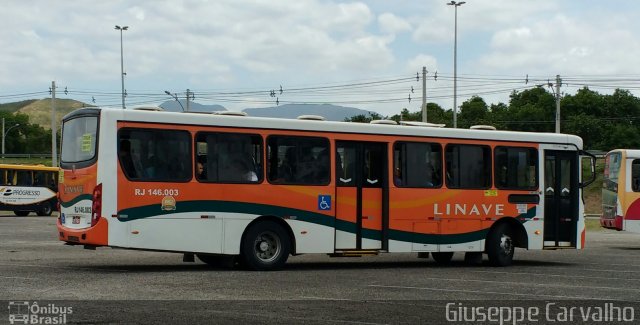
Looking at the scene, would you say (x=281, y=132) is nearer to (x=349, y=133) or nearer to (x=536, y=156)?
(x=349, y=133)

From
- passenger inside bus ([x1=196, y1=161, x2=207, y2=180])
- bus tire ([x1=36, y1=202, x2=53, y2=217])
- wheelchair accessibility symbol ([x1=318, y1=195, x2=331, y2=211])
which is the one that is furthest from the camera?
→ bus tire ([x1=36, y1=202, x2=53, y2=217])

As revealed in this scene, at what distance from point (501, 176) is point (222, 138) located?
660 centimetres

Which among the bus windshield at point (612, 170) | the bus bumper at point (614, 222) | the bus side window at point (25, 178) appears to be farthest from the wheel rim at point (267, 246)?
the bus side window at point (25, 178)

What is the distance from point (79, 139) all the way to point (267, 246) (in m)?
3.95

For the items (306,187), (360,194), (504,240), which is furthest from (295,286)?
(504,240)

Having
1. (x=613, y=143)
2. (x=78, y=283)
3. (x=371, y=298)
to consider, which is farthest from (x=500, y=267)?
(x=613, y=143)

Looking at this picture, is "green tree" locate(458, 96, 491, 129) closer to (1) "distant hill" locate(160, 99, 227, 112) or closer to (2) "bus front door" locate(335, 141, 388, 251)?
(1) "distant hill" locate(160, 99, 227, 112)

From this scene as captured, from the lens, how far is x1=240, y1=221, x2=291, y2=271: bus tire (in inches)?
673

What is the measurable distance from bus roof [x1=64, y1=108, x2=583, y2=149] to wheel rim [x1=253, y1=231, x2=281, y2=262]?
205cm

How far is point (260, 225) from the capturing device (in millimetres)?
17391

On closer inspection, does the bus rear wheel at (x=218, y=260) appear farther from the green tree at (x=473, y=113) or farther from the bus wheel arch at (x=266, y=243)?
the green tree at (x=473, y=113)

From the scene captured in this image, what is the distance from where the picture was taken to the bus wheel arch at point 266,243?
17109 mm

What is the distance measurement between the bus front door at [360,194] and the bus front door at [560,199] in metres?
4.33

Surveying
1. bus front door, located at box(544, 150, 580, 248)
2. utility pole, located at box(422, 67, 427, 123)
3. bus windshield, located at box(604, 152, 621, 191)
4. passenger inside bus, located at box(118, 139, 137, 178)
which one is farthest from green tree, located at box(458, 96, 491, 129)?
passenger inside bus, located at box(118, 139, 137, 178)
